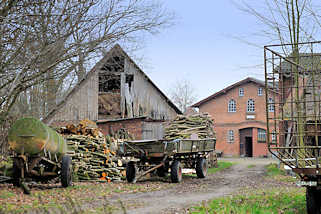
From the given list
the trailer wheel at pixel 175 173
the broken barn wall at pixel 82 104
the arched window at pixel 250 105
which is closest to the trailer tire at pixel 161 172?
the trailer wheel at pixel 175 173

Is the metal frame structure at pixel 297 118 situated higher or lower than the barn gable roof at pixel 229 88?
lower

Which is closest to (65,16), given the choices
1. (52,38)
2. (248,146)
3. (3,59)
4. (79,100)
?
(52,38)

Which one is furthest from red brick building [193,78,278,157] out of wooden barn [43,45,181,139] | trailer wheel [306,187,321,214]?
trailer wheel [306,187,321,214]

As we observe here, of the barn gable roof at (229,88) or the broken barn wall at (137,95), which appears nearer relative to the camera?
the broken barn wall at (137,95)

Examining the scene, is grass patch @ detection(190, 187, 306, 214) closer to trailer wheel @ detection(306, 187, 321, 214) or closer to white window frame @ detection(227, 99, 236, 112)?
trailer wheel @ detection(306, 187, 321, 214)

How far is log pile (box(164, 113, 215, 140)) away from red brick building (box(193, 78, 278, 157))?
22.1 meters

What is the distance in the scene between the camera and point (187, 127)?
906 inches

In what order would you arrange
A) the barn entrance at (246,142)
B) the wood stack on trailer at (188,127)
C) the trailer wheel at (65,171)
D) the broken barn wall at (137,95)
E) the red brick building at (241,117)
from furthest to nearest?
the barn entrance at (246,142), the red brick building at (241,117), the broken barn wall at (137,95), the wood stack on trailer at (188,127), the trailer wheel at (65,171)

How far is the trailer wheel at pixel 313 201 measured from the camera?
7543 mm

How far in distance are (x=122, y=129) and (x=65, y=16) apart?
13.7 metres

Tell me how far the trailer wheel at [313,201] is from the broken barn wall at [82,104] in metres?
18.5

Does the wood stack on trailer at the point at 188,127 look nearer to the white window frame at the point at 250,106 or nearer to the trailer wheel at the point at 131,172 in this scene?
the trailer wheel at the point at 131,172

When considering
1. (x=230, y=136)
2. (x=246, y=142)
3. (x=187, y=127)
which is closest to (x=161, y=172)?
(x=187, y=127)

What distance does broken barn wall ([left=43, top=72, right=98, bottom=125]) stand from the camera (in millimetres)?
24625
